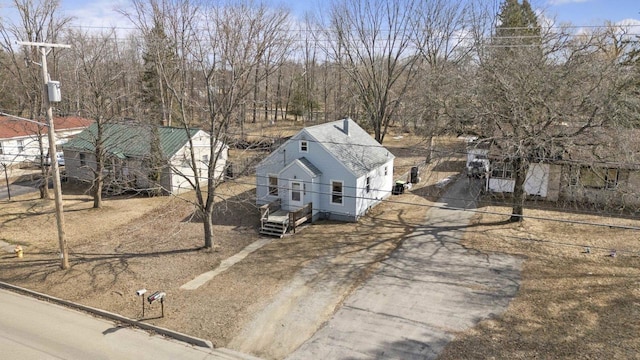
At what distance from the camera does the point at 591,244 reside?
1853 cm

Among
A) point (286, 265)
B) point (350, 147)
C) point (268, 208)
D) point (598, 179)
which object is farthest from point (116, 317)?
point (598, 179)

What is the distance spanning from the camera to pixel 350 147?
23953mm

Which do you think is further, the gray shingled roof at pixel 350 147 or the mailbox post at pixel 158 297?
the gray shingled roof at pixel 350 147

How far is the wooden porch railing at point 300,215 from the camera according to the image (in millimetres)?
20703

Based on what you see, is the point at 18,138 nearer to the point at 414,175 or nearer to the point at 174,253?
the point at 174,253

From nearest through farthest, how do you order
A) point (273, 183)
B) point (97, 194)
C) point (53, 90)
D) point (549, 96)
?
point (53, 90) < point (549, 96) < point (273, 183) < point (97, 194)

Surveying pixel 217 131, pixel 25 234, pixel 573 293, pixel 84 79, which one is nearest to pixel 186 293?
pixel 217 131

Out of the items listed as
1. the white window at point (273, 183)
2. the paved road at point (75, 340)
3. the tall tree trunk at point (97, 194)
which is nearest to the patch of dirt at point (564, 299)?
the paved road at point (75, 340)

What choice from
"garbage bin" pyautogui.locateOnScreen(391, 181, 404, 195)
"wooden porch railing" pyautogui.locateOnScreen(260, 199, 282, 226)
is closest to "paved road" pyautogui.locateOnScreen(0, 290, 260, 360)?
"wooden porch railing" pyautogui.locateOnScreen(260, 199, 282, 226)

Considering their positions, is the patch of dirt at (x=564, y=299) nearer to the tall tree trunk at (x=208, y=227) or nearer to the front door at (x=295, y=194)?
the front door at (x=295, y=194)

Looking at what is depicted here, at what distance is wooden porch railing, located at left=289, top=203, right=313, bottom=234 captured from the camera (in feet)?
67.9

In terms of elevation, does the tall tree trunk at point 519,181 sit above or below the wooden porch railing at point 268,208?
above

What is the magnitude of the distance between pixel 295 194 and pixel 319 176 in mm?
1580

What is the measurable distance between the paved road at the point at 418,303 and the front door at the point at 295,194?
6.00 m
